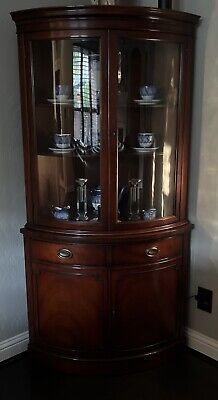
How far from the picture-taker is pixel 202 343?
2.25 m

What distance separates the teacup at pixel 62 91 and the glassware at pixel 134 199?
20.0 inches

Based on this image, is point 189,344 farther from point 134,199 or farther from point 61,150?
point 61,150

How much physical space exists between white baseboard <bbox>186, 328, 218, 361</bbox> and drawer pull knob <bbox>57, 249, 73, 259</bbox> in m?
0.85

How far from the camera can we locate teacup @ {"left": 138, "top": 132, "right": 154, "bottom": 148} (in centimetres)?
203

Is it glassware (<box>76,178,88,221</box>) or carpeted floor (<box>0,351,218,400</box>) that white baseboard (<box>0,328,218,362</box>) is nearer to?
carpeted floor (<box>0,351,218,400</box>)

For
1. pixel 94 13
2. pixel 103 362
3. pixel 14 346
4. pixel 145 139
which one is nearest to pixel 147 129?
pixel 145 139

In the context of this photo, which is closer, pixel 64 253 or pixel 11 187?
pixel 64 253

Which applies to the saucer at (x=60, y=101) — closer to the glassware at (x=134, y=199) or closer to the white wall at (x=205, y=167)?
the glassware at (x=134, y=199)

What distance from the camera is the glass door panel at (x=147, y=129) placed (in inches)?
76.2

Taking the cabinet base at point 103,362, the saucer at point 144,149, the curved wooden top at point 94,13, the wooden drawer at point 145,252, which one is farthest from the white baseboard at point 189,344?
the curved wooden top at point 94,13

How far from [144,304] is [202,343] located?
1.48ft

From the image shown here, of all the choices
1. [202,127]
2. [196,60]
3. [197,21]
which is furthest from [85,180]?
[197,21]

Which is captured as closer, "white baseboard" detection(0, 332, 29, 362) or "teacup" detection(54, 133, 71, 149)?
"teacup" detection(54, 133, 71, 149)

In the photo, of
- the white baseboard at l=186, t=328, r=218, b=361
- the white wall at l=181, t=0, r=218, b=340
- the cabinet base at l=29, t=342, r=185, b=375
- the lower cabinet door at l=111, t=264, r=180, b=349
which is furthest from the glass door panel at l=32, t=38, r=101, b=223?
the white baseboard at l=186, t=328, r=218, b=361
